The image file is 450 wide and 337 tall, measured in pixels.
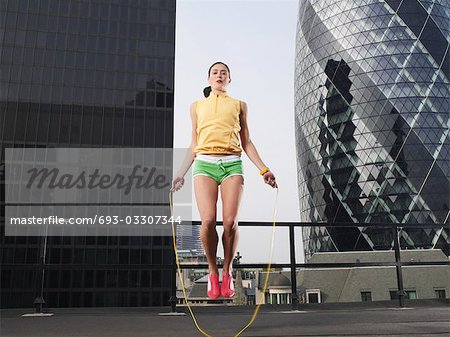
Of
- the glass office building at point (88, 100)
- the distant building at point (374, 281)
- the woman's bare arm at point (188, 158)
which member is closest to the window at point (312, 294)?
the distant building at point (374, 281)

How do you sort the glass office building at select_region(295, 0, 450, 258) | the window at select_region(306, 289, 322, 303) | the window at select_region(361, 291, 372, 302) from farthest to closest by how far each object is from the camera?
the glass office building at select_region(295, 0, 450, 258), the window at select_region(306, 289, 322, 303), the window at select_region(361, 291, 372, 302)

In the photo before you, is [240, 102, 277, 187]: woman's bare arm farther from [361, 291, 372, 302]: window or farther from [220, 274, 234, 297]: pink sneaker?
[361, 291, 372, 302]: window

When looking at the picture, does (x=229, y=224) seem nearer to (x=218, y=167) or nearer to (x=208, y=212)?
(x=208, y=212)

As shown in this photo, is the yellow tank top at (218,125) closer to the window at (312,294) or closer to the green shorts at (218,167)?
the green shorts at (218,167)

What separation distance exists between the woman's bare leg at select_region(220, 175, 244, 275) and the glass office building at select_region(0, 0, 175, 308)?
42782mm

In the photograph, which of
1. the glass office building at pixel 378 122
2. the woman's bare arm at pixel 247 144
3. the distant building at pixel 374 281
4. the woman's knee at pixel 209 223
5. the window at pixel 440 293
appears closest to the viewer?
the woman's knee at pixel 209 223

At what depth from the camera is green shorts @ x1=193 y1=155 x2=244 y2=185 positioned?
2311 mm

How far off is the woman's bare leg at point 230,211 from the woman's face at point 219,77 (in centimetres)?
69

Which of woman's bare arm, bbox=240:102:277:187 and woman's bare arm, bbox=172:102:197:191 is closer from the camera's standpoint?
woman's bare arm, bbox=172:102:197:191

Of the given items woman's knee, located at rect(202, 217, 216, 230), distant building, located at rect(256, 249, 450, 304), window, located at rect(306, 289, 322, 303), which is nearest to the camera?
woman's knee, located at rect(202, 217, 216, 230)

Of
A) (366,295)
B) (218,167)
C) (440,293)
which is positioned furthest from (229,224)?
(366,295)

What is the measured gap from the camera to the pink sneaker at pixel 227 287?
7.52 feet

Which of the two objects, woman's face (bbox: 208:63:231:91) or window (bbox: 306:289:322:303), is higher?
woman's face (bbox: 208:63:231:91)

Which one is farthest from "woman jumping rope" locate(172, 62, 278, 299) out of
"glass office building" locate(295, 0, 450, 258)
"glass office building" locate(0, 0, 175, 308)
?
"glass office building" locate(295, 0, 450, 258)
